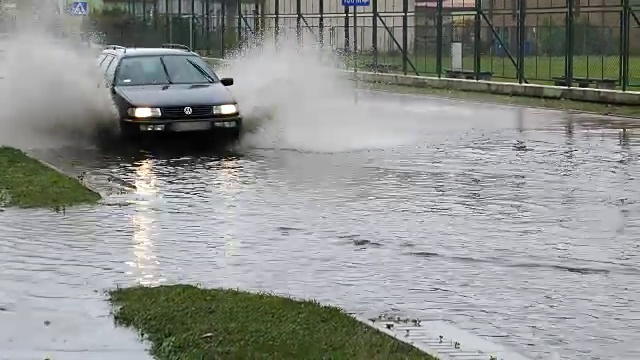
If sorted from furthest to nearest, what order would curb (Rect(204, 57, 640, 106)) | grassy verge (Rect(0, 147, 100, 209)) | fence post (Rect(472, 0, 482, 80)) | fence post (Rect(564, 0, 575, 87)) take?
fence post (Rect(472, 0, 482, 80)) → fence post (Rect(564, 0, 575, 87)) → curb (Rect(204, 57, 640, 106)) → grassy verge (Rect(0, 147, 100, 209))

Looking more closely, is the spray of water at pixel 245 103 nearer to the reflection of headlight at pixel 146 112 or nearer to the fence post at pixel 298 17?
the reflection of headlight at pixel 146 112

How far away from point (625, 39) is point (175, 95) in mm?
14138

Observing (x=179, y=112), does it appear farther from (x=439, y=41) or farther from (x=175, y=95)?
(x=439, y=41)

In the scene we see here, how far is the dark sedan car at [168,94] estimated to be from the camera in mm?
19469

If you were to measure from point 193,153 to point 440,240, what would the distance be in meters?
8.60

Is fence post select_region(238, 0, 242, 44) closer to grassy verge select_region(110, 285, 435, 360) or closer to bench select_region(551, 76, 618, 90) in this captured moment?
bench select_region(551, 76, 618, 90)

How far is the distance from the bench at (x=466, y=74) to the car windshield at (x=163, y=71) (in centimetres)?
1689

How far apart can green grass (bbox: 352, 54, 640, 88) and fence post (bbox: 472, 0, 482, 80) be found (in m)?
0.14

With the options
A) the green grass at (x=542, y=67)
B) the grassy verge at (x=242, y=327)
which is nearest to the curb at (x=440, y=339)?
the grassy verge at (x=242, y=327)

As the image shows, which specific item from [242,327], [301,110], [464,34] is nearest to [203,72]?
[301,110]

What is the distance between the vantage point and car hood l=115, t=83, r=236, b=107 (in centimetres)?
1956

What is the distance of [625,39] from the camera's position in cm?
3038

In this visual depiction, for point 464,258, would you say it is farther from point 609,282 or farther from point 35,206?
point 35,206

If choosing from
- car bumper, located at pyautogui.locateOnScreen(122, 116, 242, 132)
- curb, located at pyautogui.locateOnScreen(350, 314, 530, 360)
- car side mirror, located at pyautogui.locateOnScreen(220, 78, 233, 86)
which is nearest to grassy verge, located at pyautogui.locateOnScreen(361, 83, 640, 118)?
car side mirror, located at pyautogui.locateOnScreen(220, 78, 233, 86)
